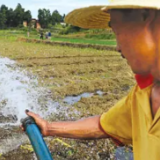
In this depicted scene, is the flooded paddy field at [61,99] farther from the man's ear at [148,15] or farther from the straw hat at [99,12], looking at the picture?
the man's ear at [148,15]

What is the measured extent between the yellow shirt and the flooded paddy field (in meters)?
1.97

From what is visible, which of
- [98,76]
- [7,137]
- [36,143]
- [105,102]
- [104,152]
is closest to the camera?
[36,143]

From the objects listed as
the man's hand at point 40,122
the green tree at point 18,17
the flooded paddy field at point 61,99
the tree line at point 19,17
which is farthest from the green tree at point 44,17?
the man's hand at point 40,122

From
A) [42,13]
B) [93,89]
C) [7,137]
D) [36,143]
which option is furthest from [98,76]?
[42,13]

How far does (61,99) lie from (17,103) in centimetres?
82

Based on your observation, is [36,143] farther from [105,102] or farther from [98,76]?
[98,76]

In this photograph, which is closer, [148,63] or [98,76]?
[148,63]

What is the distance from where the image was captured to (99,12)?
3.63 ft

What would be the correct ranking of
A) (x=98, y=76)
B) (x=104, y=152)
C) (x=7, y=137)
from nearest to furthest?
(x=104, y=152), (x=7, y=137), (x=98, y=76)

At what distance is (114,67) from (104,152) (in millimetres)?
6741

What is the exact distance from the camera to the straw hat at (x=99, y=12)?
2.83ft

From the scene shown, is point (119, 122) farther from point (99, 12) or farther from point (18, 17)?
point (18, 17)

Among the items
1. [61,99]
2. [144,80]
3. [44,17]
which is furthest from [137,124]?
[44,17]

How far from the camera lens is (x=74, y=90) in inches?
251
